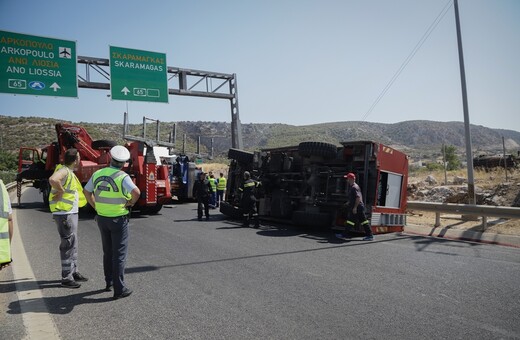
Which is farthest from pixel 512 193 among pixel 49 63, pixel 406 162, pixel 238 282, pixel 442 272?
pixel 49 63

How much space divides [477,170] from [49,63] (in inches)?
827

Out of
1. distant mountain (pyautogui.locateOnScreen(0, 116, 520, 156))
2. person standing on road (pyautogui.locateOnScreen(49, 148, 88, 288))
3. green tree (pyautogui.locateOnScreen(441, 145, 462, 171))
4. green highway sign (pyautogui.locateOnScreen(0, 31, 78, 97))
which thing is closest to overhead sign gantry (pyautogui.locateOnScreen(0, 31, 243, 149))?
green highway sign (pyautogui.locateOnScreen(0, 31, 78, 97))

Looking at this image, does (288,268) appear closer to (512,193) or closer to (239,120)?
(512,193)

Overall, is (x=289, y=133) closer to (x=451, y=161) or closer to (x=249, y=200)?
(x=451, y=161)

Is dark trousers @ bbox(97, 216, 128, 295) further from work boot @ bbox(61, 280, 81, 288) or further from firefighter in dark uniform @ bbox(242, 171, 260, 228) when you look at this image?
firefighter in dark uniform @ bbox(242, 171, 260, 228)

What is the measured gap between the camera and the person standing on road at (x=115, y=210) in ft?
14.9

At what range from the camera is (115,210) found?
4586 mm

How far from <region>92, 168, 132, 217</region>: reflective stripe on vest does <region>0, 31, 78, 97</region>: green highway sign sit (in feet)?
46.0

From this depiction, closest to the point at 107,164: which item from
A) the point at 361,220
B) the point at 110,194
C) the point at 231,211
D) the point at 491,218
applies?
the point at 231,211

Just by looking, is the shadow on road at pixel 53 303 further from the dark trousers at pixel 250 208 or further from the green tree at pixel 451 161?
the green tree at pixel 451 161

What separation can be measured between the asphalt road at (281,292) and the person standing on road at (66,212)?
8.9 inches

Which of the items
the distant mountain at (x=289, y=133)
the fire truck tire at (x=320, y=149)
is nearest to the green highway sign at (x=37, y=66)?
the fire truck tire at (x=320, y=149)

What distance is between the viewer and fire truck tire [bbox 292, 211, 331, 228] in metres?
9.56

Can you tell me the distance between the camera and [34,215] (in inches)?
516
